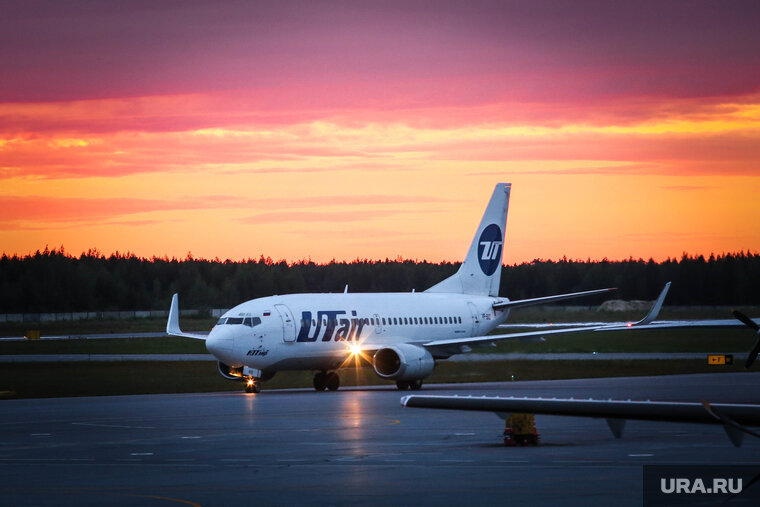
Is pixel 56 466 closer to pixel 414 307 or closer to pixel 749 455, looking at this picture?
pixel 749 455

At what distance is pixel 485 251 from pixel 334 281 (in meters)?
125

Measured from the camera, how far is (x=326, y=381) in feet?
154

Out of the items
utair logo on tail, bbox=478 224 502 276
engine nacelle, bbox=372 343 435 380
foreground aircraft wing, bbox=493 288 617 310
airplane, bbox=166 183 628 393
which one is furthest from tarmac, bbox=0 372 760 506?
utair logo on tail, bbox=478 224 502 276

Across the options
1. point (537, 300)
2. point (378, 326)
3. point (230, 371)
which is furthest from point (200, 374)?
point (537, 300)

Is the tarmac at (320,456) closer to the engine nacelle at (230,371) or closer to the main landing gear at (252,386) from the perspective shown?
the main landing gear at (252,386)

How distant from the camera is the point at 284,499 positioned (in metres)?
17.2

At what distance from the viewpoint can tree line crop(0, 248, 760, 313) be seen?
167250 mm

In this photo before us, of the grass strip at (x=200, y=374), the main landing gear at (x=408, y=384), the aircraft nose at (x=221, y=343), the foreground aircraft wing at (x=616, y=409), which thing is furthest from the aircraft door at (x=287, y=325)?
the foreground aircraft wing at (x=616, y=409)

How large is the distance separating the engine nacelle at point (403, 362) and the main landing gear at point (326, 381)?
1.57 meters

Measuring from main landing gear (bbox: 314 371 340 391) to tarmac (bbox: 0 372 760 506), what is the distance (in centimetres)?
869

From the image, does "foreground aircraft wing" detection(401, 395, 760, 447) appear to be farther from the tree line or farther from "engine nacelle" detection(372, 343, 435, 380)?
the tree line

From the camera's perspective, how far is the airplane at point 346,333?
44.1m

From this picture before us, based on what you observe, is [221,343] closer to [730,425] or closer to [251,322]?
[251,322]

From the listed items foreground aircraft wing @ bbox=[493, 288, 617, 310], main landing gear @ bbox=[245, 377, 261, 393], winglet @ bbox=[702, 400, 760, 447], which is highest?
foreground aircraft wing @ bbox=[493, 288, 617, 310]
